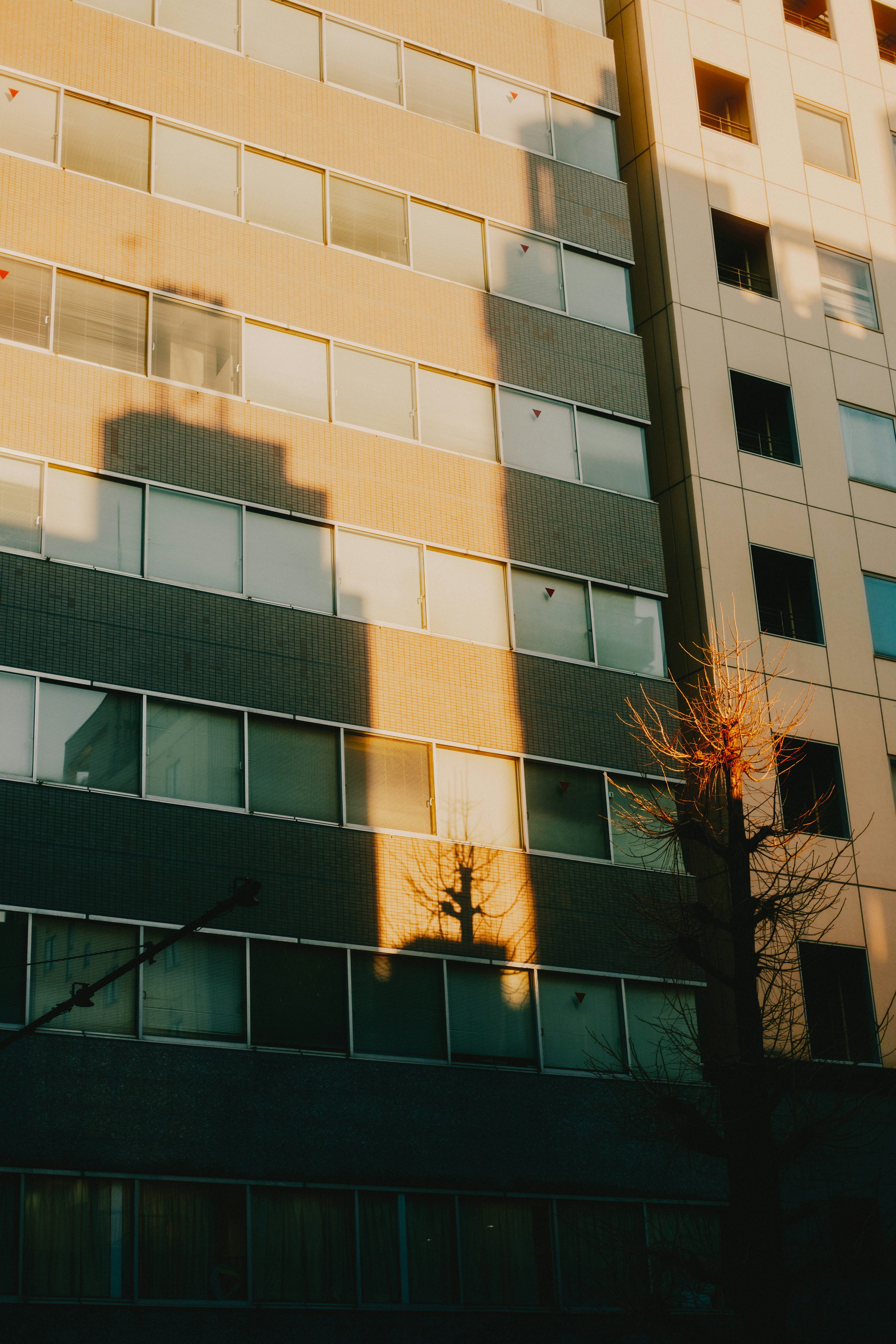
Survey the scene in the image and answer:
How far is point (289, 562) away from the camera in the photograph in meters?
22.1

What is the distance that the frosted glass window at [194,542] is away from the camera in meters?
21.1

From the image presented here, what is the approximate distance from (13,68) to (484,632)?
432 inches

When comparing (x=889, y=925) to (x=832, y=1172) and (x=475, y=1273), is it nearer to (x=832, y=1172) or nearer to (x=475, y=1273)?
(x=832, y=1172)

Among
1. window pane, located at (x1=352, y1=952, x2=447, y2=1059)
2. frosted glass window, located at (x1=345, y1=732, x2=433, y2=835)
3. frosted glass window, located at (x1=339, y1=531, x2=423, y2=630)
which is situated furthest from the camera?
frosted glass window, located at (x1=339, y1=531, x2=423, y2=630)

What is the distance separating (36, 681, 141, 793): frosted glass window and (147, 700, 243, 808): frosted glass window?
0.77 ft

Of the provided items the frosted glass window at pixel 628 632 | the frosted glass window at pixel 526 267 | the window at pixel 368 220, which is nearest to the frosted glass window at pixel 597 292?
the frosted glass window at pixel 526 267

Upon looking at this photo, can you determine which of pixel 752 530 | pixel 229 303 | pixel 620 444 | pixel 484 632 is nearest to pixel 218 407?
pixel 229 303

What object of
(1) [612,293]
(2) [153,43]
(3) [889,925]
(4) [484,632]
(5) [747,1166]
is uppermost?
(2) [153,43]

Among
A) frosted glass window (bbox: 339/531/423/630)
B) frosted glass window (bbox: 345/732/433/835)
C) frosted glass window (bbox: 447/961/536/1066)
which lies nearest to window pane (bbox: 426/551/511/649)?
frosted glass window (bbox: 339/531/423/630)

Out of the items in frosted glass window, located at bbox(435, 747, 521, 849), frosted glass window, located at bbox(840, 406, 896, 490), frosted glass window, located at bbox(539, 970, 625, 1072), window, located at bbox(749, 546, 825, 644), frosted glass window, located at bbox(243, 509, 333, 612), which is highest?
frosted glass window, located at bbox(840, 406, 896, 490)

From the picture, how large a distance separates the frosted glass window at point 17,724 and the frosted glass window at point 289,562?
12.0 feet

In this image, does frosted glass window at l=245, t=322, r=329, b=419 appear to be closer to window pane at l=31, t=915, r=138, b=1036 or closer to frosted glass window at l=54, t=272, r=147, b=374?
frosted glass window at l=54, t=272, r=147, b=374

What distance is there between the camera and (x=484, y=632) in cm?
2345

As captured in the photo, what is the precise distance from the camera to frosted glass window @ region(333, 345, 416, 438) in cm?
2373
